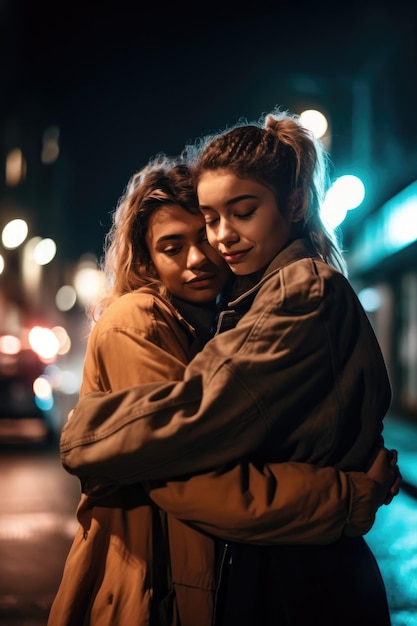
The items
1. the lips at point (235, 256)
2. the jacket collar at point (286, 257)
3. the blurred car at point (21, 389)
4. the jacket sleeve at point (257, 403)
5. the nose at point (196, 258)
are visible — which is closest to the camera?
the jacket sleeve at point (257, 403)

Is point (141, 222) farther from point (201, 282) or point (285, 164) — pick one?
point (285, 164)

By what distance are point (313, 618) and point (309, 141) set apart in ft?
4.18

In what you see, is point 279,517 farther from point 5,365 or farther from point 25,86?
point 25,86

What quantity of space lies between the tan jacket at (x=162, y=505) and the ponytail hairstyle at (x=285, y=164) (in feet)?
1.42

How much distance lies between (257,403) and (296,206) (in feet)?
2.14

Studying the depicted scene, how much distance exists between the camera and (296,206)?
2.33m

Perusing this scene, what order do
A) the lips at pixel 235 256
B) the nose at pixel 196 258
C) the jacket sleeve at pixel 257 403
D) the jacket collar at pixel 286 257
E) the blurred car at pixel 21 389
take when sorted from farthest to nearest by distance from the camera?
the blurred car at pixel 21 389 → the nose at pixel 196 258 → the lips at pixel 235 256 → the jacket collar at pixel 286 257 → the jacket sleeve at pixel 257 403

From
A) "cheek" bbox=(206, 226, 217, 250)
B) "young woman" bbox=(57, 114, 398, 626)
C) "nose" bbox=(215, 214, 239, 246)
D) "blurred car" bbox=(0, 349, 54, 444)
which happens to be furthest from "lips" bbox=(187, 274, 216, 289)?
"blurred car" bbox=(0, 349, 54, 444)

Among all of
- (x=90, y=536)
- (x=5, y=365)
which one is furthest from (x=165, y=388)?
(x=5, y=365)

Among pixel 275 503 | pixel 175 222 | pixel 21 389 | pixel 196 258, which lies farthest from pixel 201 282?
pixel 21 389

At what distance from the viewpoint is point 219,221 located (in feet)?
7.71

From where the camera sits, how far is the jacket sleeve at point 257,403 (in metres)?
1.92

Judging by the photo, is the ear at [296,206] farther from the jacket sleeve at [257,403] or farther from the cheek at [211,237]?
the jacket sleeve at [257,403]

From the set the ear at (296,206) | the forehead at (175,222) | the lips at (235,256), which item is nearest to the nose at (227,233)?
the lips at (235,256)
